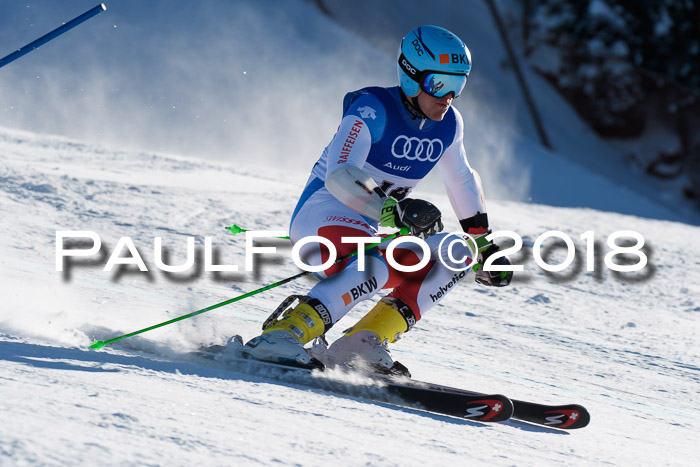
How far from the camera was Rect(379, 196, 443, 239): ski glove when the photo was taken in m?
3.10

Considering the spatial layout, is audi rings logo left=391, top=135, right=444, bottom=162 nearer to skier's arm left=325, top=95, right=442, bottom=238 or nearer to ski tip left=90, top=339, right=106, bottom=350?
skier's arm left=325, top=95, right=442, bottom=238

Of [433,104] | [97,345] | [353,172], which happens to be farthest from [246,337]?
[433,104]

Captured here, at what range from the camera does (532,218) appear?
9.31 metres

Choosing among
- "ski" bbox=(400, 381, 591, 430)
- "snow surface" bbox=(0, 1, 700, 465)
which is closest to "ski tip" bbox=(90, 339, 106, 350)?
"snow surface" bbox=(0, 1, 700, 465)

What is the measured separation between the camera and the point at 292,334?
313cm

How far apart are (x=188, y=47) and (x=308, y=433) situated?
42.1 ft

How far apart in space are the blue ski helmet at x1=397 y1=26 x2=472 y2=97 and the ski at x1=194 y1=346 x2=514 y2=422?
4.16 ft

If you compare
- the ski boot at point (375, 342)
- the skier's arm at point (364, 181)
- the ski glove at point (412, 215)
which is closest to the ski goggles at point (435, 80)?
the skier's arm at point (364, 181)

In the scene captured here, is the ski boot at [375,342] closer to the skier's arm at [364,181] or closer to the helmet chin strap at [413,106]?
the skier's arm at [364,181]

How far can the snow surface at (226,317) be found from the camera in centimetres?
230

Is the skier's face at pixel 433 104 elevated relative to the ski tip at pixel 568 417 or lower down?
elevated

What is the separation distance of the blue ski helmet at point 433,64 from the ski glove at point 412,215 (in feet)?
2.08

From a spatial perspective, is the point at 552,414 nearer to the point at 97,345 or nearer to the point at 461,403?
the point at 461,403

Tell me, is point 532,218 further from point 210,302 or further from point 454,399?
point 454,399
